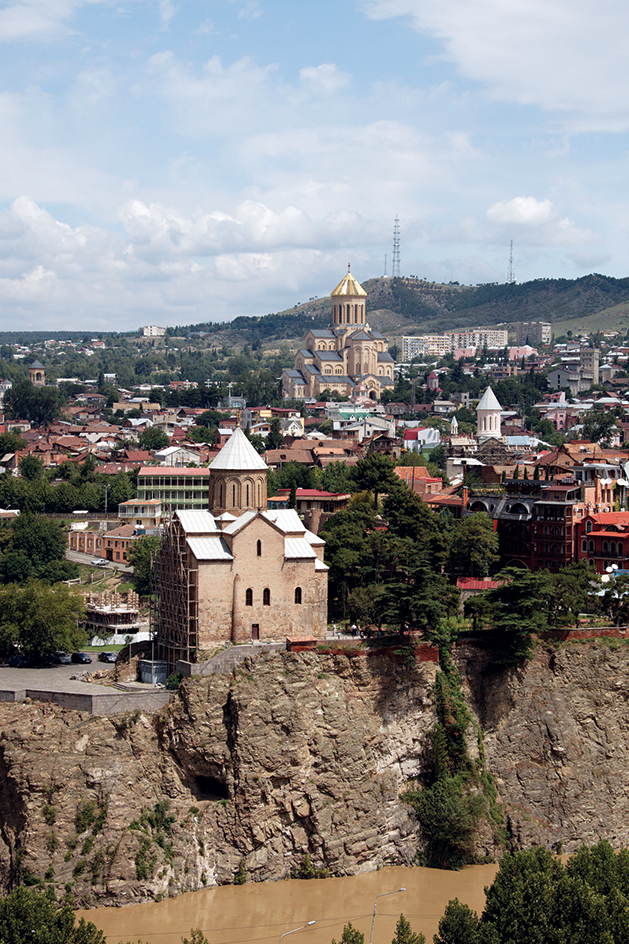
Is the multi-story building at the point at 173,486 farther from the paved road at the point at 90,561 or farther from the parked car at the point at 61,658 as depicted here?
the parked car at the point at 61,658

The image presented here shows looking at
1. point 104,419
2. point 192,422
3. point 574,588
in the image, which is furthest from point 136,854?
point 104,419

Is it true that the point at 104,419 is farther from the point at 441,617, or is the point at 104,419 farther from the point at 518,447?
the point at 441,617

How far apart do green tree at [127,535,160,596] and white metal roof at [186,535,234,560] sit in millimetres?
12618

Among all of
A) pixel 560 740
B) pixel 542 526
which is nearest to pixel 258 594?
pixel 560 740

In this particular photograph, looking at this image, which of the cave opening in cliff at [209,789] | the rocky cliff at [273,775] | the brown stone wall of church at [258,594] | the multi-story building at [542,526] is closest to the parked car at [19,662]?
the rocky cliff at [273,775]

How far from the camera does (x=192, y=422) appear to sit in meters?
97.2

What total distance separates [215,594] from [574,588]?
1219 cm

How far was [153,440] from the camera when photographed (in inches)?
3305

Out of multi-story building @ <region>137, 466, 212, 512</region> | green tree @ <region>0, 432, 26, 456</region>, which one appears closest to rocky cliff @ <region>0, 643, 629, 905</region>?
multi-story building @ <region>137, 466, 212, 512</region>

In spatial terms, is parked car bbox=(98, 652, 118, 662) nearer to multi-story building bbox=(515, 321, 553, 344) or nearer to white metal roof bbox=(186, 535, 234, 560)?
white metal roof bbox=(186, 535, 234, 560)

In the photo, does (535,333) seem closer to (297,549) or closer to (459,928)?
(297,549)

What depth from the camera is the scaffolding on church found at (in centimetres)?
3578

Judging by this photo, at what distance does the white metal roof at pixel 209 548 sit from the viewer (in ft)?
118

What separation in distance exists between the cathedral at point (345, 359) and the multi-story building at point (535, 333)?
68.4m
